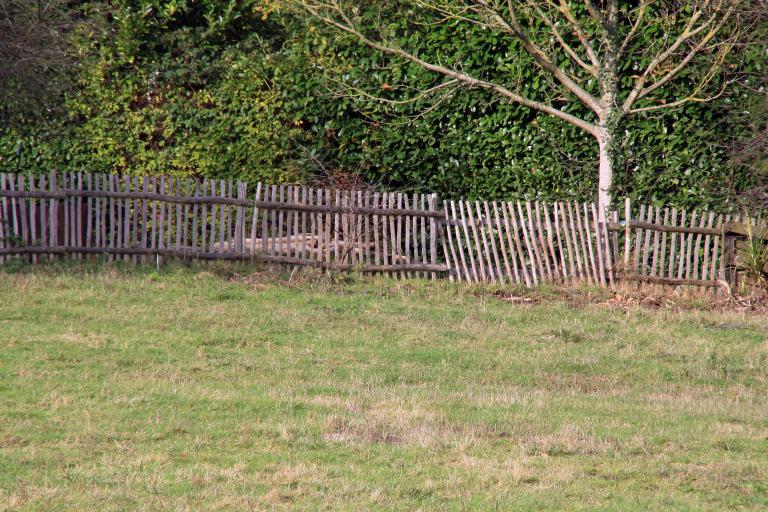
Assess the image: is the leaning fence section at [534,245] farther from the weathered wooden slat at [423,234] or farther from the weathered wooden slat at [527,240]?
the weathered wooden slat at [423,234]

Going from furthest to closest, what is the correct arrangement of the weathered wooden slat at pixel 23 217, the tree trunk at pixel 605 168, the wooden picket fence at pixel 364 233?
the tree trunk at pixel 605 168 < the wooden picket fence at pixel 364 233 < the weathered wooden slat at pixel 23 217

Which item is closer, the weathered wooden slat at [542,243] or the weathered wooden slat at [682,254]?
the weathered wooden slat at [682,254]

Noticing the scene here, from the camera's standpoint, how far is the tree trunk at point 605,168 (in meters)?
14.1

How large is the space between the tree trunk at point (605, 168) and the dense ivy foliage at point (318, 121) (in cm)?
30

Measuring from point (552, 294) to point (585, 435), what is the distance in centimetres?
644

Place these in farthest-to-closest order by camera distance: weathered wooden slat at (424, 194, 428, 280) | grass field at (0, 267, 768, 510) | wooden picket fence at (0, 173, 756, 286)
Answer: weathered wooden slat at (424, 194, 428, 280)
wooden picket fence at (0, 173, 756, 286)
grass field at (0, 267, 768, 510)

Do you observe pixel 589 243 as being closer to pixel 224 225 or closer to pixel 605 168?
pixel 605 168

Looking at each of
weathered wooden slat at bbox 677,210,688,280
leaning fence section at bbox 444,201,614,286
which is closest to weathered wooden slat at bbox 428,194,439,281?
leaning fence section at bbox 444,201,614,286

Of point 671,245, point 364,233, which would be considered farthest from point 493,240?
point 671,245

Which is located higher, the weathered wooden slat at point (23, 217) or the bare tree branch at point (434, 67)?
the bare tree branch at point (434, 67)

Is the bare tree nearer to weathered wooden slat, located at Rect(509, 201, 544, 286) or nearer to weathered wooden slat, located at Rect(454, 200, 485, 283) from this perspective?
weathered wooden slat, located at Rect(509, 201, 544, 286)

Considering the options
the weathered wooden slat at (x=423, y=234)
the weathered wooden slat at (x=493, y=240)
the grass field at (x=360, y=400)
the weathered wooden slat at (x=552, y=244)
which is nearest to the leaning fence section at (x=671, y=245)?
the weathered wooden slat at (x=552, y=244)

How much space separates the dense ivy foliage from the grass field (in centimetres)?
261

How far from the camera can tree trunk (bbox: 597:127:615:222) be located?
46.4 ft
